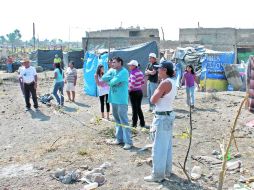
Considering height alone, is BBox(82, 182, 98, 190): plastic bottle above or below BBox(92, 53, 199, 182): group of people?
below

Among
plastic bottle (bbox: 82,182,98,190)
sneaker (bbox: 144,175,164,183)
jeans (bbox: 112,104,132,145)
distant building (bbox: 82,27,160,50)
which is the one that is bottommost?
plastic bottle (bbox: 82,182,98,190)

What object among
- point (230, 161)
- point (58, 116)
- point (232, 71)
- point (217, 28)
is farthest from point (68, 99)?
point (217, 28)

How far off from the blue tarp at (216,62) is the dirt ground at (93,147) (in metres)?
5.28

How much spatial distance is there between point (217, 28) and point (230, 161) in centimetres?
3155

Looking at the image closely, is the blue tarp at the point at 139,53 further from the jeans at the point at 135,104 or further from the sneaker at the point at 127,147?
the sneaker at the point at 127,147

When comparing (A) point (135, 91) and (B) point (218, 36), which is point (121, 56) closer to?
(A) point (135, 91)

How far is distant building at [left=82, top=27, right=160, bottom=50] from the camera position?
3065 cm

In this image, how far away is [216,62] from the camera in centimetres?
1930

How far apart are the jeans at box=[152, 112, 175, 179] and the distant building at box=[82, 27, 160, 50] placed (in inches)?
762

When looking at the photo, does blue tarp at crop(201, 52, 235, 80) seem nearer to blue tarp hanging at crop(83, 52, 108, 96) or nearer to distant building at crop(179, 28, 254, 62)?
blue tarp hanging at crop(83, 52, 108, 96)

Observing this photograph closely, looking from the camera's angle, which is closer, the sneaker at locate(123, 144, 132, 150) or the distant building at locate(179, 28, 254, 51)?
the sneaker at locate(123, 144, 132, 150)

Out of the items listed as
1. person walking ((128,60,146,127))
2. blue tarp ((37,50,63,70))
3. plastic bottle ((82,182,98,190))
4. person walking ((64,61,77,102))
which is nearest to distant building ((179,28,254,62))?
blue tarp ((37,50,63,70))

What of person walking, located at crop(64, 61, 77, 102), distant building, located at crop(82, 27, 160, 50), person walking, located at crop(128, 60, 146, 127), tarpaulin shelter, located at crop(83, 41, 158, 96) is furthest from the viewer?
distant building, located at crop(82, 27, 160, 50)

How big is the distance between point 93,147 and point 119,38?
79.8 feet
